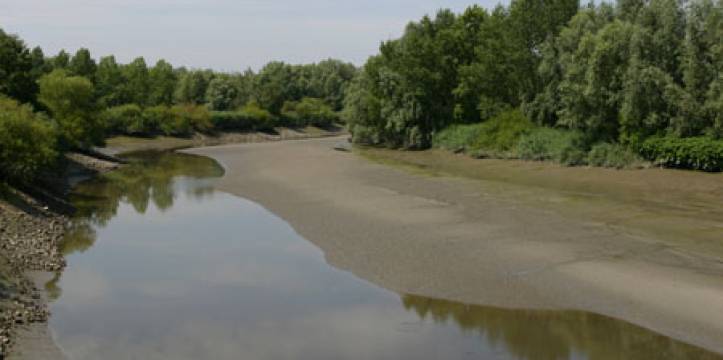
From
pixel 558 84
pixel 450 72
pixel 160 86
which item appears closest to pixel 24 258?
pixel 558 84

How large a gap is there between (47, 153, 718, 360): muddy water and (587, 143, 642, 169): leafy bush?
86.6ft

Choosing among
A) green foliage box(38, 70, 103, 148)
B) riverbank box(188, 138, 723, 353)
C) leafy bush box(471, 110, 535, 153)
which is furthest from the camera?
leafy bush box(471, 110, 535, 153)

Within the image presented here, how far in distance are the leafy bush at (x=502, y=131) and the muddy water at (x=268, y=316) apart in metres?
34.4

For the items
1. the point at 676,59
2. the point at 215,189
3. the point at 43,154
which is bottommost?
the point at 215,189

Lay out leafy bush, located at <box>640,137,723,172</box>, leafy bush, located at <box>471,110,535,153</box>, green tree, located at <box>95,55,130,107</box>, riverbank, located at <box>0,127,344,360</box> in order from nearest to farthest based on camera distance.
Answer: riverbank, located at <box>0,127,344,360</box> → leafy bush, located at <box>640,137,723,172</box> → leafy bush, located at <box>471,110,535,153</box> → green tree, located at <box>95,55,130,107</box>

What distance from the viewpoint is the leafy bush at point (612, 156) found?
4556 centimetres

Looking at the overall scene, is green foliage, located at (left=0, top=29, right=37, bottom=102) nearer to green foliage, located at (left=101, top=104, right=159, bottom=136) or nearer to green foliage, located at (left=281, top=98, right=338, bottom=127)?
green foliage, located at (left=101, top=104, right=159, bottom=136)

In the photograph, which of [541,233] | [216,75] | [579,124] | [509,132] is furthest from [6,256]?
[216,75]

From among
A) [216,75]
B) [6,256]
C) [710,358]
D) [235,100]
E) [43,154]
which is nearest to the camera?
[710,358]

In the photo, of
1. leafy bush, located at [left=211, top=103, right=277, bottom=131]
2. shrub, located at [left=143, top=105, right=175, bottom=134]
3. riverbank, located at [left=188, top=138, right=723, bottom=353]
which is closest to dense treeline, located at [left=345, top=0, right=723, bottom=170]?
riverbank, located at [left=188, top=138, right=723, bottom=353]

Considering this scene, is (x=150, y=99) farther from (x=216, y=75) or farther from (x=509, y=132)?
(x=509, y=132)

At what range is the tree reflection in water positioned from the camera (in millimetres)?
15406

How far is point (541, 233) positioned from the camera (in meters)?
27.2

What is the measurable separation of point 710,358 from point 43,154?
102 ft
